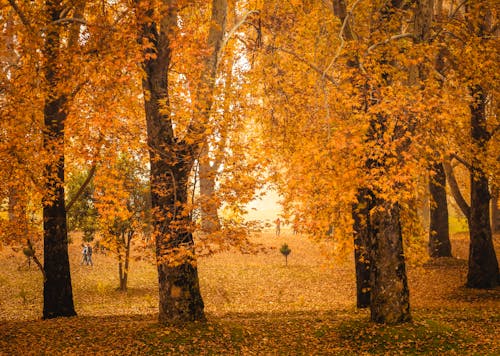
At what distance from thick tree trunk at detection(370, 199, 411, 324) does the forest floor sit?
1.13 ft

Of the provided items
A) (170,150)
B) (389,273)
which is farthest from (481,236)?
(170,150)

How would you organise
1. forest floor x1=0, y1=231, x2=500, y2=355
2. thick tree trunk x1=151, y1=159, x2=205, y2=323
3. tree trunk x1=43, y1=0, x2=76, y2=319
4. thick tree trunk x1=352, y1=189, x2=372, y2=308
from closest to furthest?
forest floor x1=0, y1=231, x2=500, y2=355
thick tree trunk x1=151, y1=159, x2=205, y2=323
tree trunk x1=43, y1=0, x2=76, y2=319
thick tree trunk x1=352, y1=189, x2=372, y2=308

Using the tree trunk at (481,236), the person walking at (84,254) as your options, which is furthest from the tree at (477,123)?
the person walking at (84,254)

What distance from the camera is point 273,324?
13.3 metres

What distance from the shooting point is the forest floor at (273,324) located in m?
11.4

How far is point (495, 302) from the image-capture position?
56.3 feet

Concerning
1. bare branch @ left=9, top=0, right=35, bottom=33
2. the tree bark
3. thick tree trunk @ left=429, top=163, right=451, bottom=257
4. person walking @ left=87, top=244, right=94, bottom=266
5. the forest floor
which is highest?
bare branch @ left=9, top=0, right=35, bottom=33

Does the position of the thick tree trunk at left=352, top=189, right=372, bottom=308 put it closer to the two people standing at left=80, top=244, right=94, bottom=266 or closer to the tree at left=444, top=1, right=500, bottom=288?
the tree at left=444, top=1, right=500, bottom=288

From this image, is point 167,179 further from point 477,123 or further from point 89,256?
point 89,256

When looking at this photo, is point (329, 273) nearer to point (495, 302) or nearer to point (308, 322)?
point (495, 302)

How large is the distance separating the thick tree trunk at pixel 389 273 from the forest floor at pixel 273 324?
0.34 meters

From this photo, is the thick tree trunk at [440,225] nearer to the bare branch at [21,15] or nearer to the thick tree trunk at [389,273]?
the thick tree trunk at [389,273]

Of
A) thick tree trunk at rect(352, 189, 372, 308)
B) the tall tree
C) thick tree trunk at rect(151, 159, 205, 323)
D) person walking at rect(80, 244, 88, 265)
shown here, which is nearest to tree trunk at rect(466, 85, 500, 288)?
thick tree trunk at rect(352, 189, 372, 308)

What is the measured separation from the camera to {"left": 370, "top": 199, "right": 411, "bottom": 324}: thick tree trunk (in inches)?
491
